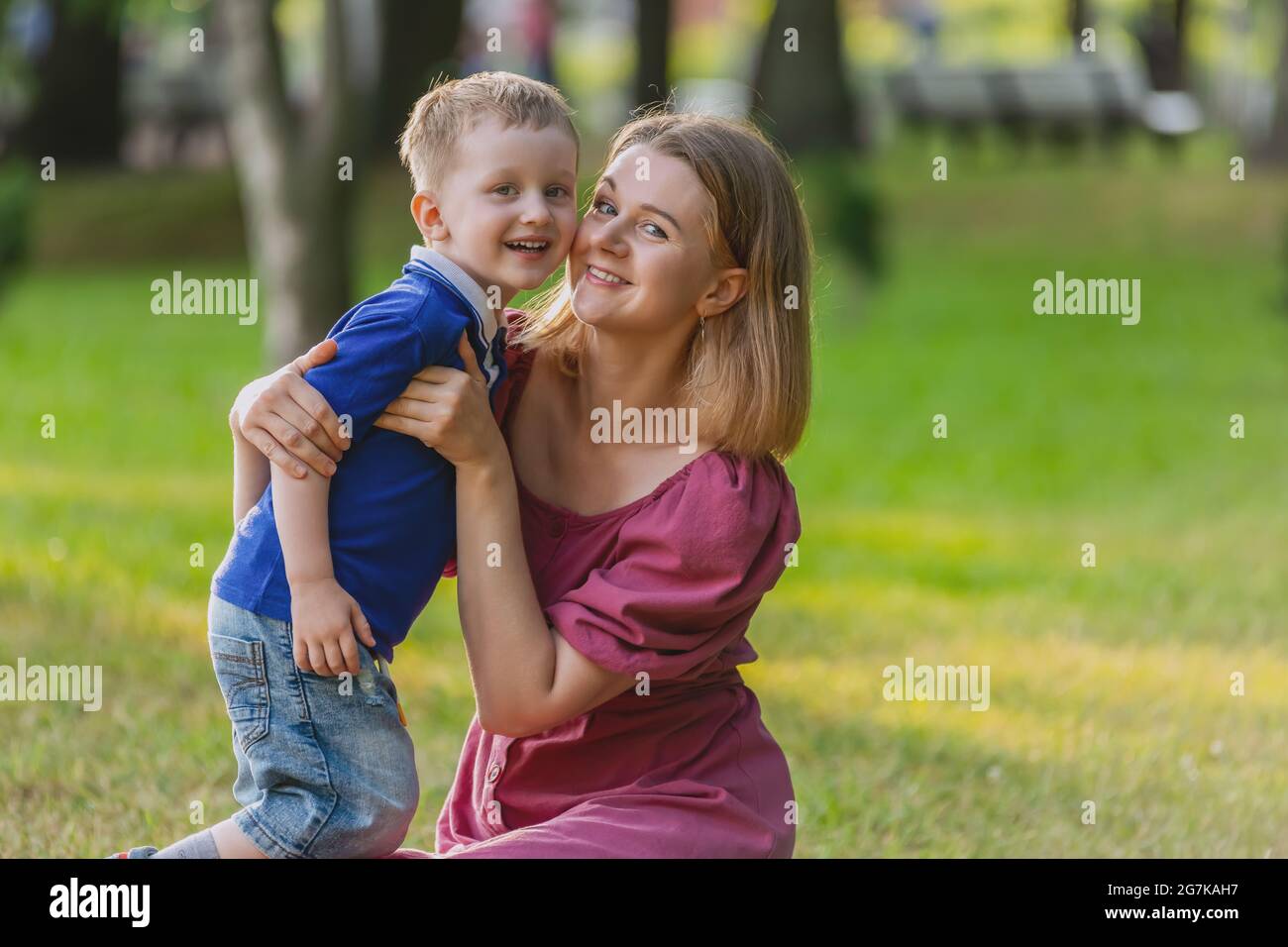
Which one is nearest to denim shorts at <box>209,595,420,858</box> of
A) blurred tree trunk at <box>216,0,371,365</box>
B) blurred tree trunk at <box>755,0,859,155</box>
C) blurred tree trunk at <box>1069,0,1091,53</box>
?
blurred tree trunk at <box>216,0,371,365</box>

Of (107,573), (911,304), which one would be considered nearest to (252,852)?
(107,573)

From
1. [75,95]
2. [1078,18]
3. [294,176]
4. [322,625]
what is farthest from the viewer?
[1078,18]

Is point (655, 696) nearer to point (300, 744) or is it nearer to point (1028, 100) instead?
point (300, 744)

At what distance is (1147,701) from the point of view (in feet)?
17.3

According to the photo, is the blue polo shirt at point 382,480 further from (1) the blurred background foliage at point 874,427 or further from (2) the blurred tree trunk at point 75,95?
(2) the blurred tree trunk at point 75,95

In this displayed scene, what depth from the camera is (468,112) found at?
113 inches

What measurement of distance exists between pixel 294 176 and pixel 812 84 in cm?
918

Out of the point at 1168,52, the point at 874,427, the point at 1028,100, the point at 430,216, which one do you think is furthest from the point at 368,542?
the point at 1168,52

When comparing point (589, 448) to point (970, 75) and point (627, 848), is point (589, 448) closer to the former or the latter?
point (627, 848)

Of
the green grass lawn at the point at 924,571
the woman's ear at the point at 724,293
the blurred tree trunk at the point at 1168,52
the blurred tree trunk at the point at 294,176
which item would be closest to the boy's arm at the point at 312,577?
the woman's ear at the point at 724,293

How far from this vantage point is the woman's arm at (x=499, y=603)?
9.44 feet

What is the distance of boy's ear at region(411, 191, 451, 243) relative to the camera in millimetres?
2949

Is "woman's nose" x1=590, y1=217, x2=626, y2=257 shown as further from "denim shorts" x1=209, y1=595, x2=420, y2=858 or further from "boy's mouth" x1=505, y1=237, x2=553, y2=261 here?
Answer: "denim shorts" x1=209, y1=595, x2=420, y2=858

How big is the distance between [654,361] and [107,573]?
3771mm
